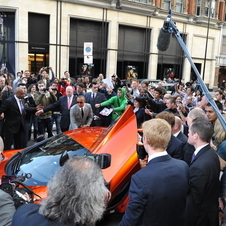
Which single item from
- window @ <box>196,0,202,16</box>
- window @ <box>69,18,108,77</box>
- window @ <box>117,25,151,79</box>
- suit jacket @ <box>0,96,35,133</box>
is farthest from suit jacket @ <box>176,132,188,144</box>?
window @ <box>196,0,202,16</box>

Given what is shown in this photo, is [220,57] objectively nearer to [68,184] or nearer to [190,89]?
[190,89]

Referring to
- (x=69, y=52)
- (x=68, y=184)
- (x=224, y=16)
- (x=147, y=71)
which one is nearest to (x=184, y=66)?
(x=147, y=71)

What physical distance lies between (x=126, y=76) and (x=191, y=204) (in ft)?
81.0

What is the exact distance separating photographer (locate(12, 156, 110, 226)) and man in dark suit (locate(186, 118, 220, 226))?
1.42 m

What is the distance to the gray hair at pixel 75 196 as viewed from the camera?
1454 mm

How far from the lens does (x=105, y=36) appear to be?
24297mm

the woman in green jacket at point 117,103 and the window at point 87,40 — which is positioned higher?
the window at point 87,40

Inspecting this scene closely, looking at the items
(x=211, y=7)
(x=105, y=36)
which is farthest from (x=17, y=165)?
(x=211, y=7)

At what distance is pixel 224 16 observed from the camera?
114ft

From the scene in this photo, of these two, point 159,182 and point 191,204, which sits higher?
point 159,182

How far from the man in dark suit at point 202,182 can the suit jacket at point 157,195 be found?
37cm

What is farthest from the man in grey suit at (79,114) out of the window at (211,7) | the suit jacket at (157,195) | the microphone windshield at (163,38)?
the window at (211,7)

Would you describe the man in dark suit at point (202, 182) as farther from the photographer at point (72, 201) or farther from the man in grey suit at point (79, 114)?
the man in grey suit at point (79, 114)

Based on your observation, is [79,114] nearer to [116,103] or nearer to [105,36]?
[116,103]
